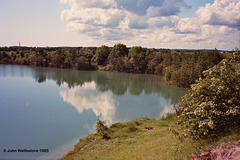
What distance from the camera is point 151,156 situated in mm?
10484

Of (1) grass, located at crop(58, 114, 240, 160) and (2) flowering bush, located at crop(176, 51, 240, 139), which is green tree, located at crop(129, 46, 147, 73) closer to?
(1) grass, located at crop(58, 114, 240, 160)

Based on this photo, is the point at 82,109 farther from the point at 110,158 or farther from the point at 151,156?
the point at 151,156

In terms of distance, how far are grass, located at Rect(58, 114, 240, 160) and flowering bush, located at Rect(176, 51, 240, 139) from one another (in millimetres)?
718

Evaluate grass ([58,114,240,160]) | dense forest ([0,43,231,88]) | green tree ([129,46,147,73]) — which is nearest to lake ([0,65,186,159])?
grass ([58,114,240,160])

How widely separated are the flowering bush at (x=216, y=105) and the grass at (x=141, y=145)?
0.72 meters

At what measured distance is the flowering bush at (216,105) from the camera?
8617 millimetres

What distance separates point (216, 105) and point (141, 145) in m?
7.15

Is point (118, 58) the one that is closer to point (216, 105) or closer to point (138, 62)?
point (138, 62)

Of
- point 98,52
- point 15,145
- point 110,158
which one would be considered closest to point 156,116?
point 110,158

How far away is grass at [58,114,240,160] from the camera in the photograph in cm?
895

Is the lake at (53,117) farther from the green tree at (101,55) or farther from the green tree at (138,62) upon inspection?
the green tree at (101,55)

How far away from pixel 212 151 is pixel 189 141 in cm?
A: 230

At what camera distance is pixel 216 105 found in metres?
8.59

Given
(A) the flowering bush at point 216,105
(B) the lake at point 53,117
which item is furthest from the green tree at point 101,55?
(A) the flowering bush at point 216,105
